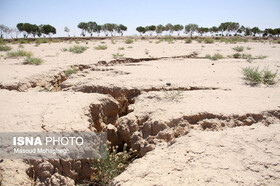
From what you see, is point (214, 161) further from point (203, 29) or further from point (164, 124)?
point (203, 29)

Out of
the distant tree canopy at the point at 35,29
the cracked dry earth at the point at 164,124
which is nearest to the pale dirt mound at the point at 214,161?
the cracked dry earth at the point at 164,124

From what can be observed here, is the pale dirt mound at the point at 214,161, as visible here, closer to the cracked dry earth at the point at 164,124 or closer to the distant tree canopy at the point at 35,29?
the cracked dry earth at the point at 164,124

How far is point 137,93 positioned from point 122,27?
55825 millimetres

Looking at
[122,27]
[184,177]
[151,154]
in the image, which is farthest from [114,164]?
[122,27]

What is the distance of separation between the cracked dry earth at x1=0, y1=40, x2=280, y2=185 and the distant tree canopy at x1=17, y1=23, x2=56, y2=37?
48.6m

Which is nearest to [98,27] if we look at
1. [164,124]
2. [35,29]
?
[35,29]

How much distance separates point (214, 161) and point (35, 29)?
53.8 meters

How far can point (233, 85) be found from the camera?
496cm

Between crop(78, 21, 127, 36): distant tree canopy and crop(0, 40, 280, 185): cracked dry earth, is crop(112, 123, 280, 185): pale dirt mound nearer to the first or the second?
crop(0, 40, 280, 185): cracked dry earth

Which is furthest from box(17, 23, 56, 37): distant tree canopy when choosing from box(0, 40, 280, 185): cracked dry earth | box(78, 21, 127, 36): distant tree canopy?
box(0, 40, 280, 185): cracked dry earth

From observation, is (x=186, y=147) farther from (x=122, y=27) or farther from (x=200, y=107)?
(x=122, y=27)

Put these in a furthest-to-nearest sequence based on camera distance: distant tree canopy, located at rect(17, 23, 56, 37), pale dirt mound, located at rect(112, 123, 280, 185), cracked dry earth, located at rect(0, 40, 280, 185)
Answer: distant tree canopy, located at rect(17, 23, 56, 37) → cracked dry earth, located at rect(0, 40, 280, 185) → pale dirt mound, located at rect(112, 123, 280, 185)

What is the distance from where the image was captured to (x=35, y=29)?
47.2 meters

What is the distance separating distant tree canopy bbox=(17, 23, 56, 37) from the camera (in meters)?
46.7
